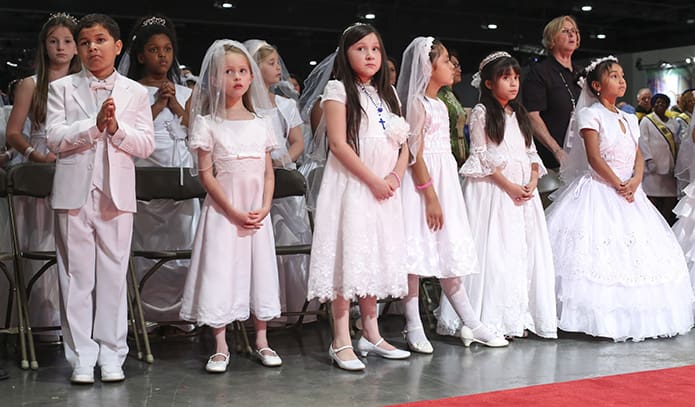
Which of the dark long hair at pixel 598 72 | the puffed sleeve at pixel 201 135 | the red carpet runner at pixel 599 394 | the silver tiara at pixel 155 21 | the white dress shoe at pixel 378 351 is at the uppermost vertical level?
the silver tiara at pixel 155 21

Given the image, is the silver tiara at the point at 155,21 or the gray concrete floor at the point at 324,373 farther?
the silver tiara at the point at 155,21

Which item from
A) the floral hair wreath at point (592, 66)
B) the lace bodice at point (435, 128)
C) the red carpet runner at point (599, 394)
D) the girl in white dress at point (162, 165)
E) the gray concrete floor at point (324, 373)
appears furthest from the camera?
the floral hair wreath at point (592, 66)

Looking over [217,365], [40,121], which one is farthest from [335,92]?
[40,121]

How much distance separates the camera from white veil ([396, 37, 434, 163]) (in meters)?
4.25

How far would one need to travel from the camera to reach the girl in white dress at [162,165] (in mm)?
4801

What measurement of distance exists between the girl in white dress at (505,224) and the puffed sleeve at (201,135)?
1372 millimetres

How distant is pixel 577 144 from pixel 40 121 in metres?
2.84

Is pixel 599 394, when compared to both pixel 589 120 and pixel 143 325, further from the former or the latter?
pixel 143 325

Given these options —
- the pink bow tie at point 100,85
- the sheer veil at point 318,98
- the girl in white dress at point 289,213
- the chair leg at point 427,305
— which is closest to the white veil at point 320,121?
the sheer veil at point 318,98

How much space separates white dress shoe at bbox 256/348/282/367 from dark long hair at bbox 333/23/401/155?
38.3 inches

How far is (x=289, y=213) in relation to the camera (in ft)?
17.0

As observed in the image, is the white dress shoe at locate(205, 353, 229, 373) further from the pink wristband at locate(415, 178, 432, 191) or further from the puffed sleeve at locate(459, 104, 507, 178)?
the puffed sleeve at locate(459, 104, 507, 178)

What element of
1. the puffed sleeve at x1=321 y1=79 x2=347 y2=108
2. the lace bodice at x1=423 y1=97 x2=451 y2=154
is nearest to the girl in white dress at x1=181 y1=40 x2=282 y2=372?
the puffed sleeve at x1=321 y1=79 x2=347 y2=108

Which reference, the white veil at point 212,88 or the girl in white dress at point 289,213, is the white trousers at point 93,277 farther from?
the girl in white dress at point 289,213
